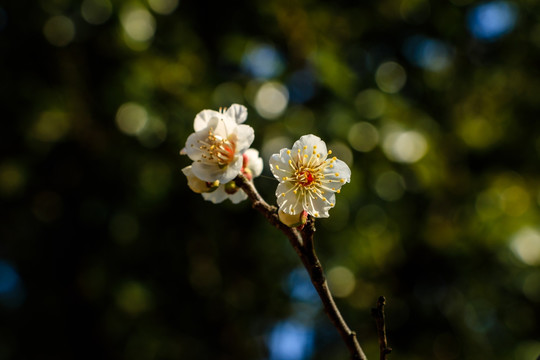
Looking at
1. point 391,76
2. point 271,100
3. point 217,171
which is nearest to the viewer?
point 217,171

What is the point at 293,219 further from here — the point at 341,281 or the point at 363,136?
the point at 341,281

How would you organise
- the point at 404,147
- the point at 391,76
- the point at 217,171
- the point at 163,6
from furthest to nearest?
the point at 391,76, the point at 163,6, the point at 404,147, the point at 217,171

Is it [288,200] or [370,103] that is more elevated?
[370,103]

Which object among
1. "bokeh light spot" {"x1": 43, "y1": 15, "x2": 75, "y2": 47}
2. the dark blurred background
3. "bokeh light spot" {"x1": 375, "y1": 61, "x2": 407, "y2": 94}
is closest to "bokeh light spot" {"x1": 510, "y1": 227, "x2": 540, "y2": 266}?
the dark blurred background

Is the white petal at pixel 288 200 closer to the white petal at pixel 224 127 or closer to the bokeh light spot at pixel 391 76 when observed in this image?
the white petal at pixel 224 127

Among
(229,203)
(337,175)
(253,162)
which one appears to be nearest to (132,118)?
(229,203)
